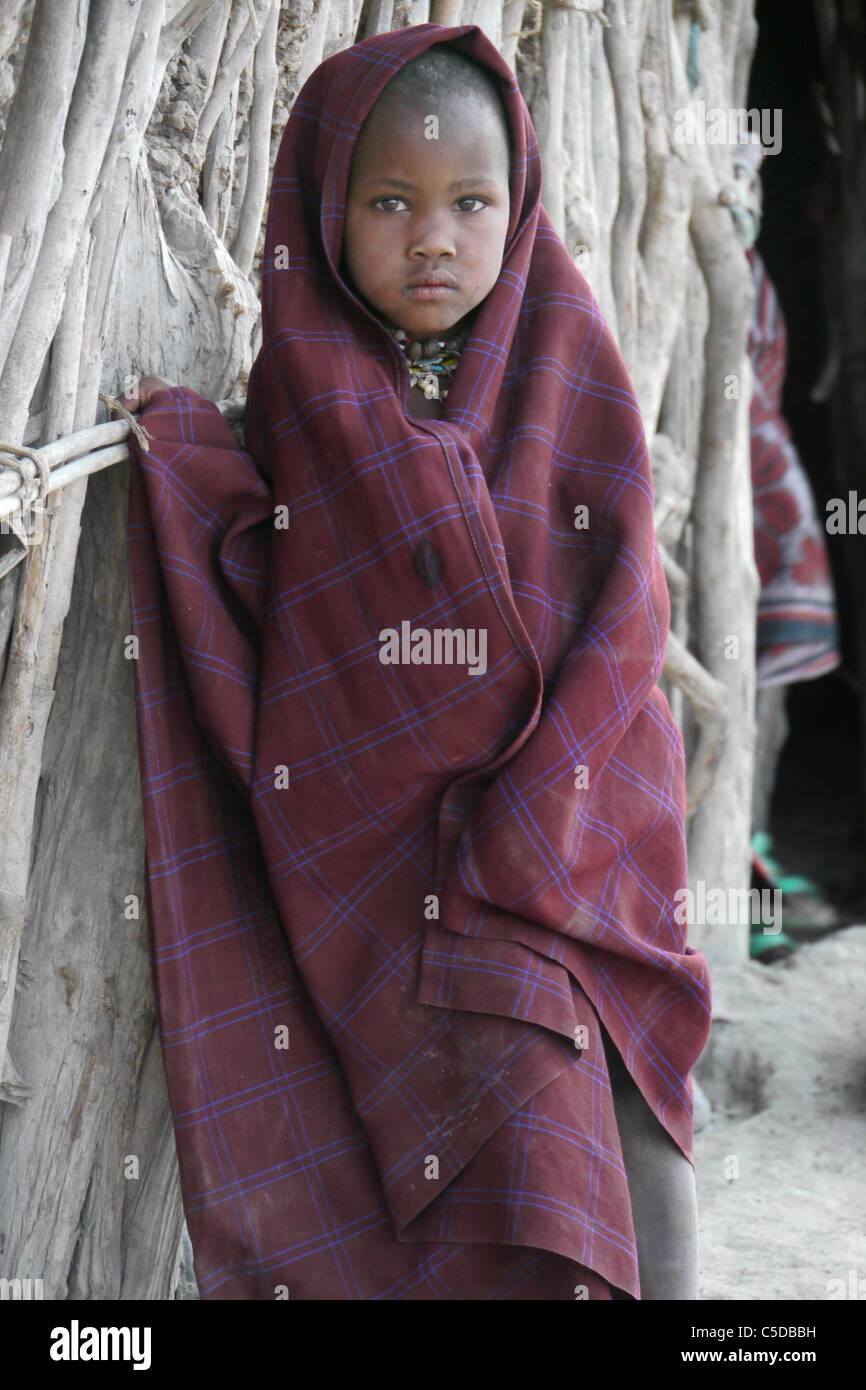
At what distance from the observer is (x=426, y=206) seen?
4.31ft

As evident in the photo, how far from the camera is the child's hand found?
1381 mm

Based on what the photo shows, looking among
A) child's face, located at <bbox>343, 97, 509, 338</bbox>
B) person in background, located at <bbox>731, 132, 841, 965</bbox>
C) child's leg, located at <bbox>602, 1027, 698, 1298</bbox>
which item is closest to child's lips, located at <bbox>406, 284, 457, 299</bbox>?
child's face, located at <bbox>343, 97, 509, 338</bbox>

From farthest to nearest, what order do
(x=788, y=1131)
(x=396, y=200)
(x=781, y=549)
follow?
(x=781, y=549)
(x=788, y=1131)
(x=396, y=200)

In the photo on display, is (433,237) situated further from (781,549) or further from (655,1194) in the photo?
(781,549)

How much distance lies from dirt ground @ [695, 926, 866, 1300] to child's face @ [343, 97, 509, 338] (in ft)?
4.37

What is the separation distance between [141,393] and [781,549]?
2.42 metres

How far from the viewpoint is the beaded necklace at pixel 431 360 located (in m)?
1.40

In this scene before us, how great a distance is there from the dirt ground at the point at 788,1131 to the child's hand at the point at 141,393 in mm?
1339

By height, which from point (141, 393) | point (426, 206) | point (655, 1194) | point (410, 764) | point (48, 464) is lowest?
point (655, 1194)

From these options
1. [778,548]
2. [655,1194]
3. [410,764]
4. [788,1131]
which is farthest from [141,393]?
[778,548]

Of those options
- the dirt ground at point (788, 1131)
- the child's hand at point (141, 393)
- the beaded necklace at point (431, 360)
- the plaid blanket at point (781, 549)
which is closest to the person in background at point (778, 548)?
the plaid blanket at point (781, 549)

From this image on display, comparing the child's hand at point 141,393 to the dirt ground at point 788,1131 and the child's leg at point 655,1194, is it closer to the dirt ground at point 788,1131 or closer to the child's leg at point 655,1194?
the child's leg at point 655,1194
